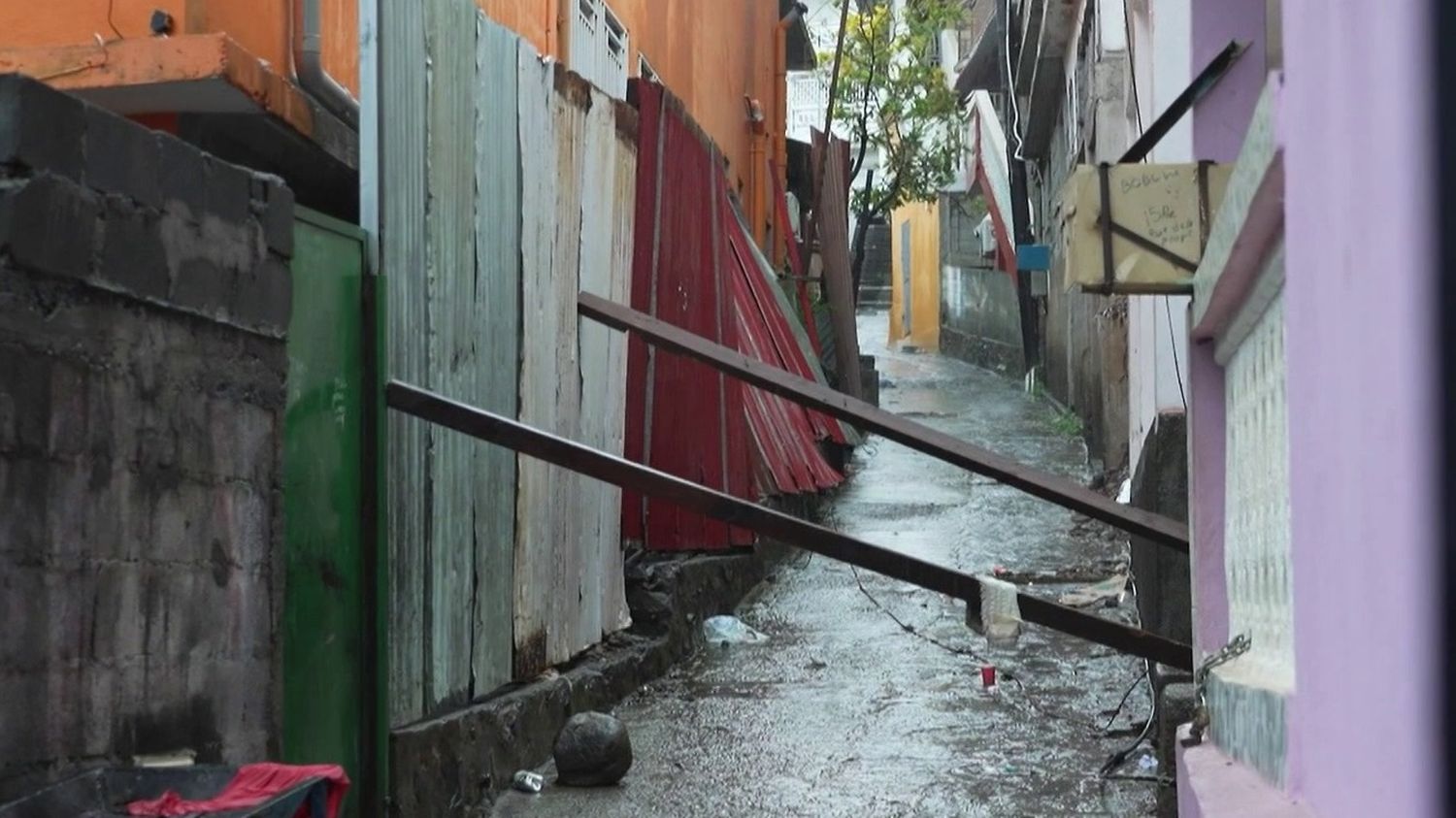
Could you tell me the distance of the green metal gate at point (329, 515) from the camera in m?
3.94

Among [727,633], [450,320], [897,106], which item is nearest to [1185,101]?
[450,320]

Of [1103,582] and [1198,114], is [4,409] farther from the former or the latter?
[1103,582]

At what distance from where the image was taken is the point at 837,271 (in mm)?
15797

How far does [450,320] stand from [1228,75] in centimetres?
255

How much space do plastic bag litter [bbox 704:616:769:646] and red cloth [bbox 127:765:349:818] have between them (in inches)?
196

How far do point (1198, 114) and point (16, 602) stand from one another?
12.8 feet

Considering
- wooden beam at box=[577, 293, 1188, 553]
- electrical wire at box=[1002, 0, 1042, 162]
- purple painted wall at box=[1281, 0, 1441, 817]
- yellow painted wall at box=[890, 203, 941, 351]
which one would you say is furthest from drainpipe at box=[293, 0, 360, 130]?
yellow painted wall at box=[890, 203, 941, 351]

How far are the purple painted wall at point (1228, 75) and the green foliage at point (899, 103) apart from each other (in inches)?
661

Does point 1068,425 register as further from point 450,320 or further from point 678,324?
point 450,320

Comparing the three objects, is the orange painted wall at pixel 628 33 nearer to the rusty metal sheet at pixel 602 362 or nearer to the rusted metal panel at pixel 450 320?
the rusted metal panel at pixel 450 320

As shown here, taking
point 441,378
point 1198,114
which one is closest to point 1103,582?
point 1198,114

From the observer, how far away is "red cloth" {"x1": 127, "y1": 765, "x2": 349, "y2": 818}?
8.94 feet

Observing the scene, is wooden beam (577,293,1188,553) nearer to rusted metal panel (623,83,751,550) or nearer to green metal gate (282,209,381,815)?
rusted metal panel (623,83,751,550)

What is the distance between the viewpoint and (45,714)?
8.94 ft
